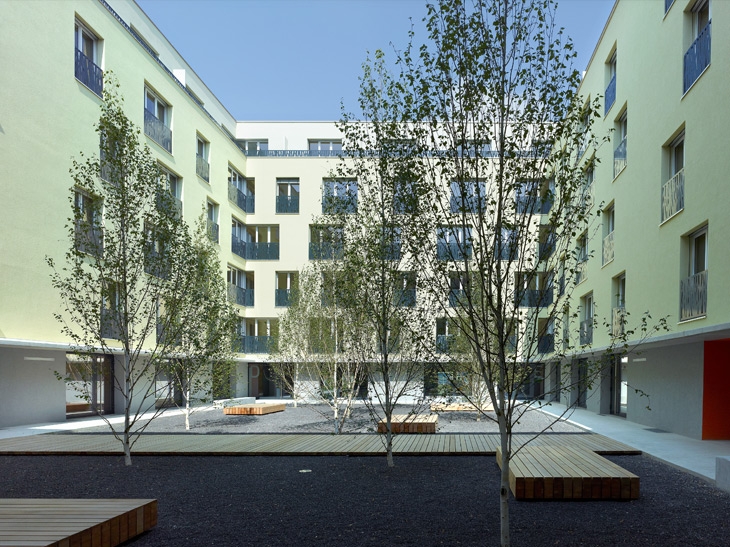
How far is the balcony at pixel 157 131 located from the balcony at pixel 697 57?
61.2 ft

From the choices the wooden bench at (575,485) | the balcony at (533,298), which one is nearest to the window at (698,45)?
the balcony at (533,298)

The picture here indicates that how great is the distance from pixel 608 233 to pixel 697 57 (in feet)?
30.9

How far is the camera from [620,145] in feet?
68.7

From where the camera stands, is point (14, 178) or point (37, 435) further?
point (14, 178)

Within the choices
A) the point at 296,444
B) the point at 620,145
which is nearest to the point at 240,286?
the point at 620,145

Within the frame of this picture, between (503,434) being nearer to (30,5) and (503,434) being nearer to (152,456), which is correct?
(152,456)

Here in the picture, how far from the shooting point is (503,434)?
213 inches

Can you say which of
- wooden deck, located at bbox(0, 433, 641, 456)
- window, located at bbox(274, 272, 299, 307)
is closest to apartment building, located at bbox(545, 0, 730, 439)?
wooden deck, located at bbox(0, 433, 641, 456)

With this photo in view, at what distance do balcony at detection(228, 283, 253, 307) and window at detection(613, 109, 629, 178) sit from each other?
1998 centimetres

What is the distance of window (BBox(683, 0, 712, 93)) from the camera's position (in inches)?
538

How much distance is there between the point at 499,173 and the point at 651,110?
14072 millimetres

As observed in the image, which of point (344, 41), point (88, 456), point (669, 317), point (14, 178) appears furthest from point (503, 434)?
point (344, 41)

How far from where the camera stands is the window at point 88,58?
19.9 m

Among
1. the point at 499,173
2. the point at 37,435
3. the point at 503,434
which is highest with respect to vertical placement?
the point at 499,173
